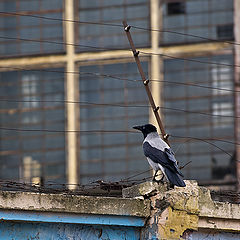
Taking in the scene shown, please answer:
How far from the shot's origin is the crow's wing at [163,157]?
10.1 metres

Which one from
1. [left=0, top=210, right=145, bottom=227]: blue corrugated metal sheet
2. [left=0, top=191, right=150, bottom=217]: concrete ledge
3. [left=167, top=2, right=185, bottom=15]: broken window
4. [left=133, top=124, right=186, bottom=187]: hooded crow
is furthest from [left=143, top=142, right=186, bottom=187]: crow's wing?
[left=167, top=2, right=185, bottom=15]: broken window

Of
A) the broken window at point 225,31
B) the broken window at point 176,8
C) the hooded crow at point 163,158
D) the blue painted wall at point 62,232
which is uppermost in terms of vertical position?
the broken window at point 176,8

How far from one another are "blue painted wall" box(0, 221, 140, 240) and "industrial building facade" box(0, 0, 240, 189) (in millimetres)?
11974

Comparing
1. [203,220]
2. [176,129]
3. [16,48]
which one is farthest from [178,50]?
[203,220]

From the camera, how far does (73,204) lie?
9.60 meters

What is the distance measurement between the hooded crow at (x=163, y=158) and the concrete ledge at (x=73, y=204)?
0.40 m

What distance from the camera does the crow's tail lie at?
984 centimetres

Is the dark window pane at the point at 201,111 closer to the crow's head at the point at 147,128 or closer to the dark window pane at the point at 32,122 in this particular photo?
the dark window pane at the point at 32,122

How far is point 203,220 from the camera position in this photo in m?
10.2

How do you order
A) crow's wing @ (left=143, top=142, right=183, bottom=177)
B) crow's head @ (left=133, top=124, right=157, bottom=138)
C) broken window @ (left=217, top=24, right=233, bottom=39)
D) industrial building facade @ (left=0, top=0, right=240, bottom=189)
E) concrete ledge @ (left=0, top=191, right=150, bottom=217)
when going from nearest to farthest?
concrete ledge @ (left=0, top=191, right=150, bottom=217)
crow's wing @ (left=143, top=142, right=183, bottom=177)
crow's head @ (left=133, top=124, right=157, bottom=138)
industrial building facade @ (left=0, top=0, right=240, bottom=189)
broken window @ (left=217, top=24, right=233, bottom=39)

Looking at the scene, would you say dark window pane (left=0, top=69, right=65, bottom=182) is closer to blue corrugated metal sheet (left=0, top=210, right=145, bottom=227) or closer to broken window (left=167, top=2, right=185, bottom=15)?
broken window (left=167, top=2, right=185, bottom=15)

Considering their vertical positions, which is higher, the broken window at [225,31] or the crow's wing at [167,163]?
the broken window at [225,31]

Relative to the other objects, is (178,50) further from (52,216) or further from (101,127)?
(52,216)

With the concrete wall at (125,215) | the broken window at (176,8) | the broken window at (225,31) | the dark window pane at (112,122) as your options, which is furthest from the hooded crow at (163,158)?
the broken window at (176,8)
